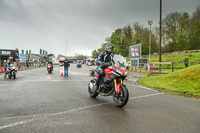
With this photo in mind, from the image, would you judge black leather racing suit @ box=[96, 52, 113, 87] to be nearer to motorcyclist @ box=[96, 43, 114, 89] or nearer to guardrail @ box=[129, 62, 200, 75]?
motorcyclist @ box=[96, 43, 114, 89]

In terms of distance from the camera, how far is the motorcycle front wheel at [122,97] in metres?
4.90

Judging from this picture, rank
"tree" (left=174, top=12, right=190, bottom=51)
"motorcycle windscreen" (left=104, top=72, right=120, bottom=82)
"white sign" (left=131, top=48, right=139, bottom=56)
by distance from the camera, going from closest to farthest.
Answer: "motorcycle windscreen" (left=104, top=72, right=120, bottom=82) → "white sign" (left=131, top=48, right=139, bottom=56) → "tree" (left=174, top=12, right=190, bottom=51)

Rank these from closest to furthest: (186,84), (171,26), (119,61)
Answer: (119,61), (186,84), (171,26)

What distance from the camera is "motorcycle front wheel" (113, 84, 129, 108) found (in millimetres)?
4898

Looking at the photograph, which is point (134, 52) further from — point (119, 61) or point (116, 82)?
point (116, 82)

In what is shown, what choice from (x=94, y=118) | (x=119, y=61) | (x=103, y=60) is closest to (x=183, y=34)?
(x=103, y=60)

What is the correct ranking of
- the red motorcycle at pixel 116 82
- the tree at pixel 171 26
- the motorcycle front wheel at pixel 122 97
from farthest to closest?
the tree at pixel 171 26 < the red motorcycle at pixel 116 82 < the motorcycle front wheel at pixel 122 97

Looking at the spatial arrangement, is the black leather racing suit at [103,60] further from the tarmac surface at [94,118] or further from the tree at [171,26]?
the tree at [171,26]

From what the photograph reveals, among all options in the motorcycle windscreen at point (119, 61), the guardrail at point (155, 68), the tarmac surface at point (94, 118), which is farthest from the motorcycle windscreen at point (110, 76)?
the guardrail at point (155, 68)

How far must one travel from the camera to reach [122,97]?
5.09 m

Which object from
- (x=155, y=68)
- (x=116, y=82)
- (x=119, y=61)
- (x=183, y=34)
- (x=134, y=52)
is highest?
(x=183, y=34)

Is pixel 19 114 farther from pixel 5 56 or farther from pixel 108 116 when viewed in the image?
pixel 5 56

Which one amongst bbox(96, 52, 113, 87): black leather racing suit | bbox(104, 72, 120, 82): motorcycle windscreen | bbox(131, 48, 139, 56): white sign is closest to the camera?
bbox(104, 72, 120, 82): motorcycle windscreen

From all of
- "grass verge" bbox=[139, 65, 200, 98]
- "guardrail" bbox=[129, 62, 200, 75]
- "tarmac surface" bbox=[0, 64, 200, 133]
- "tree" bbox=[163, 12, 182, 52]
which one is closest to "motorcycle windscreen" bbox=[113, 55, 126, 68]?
"tarmac surface" bbox=[0, 64, 200, 133]
